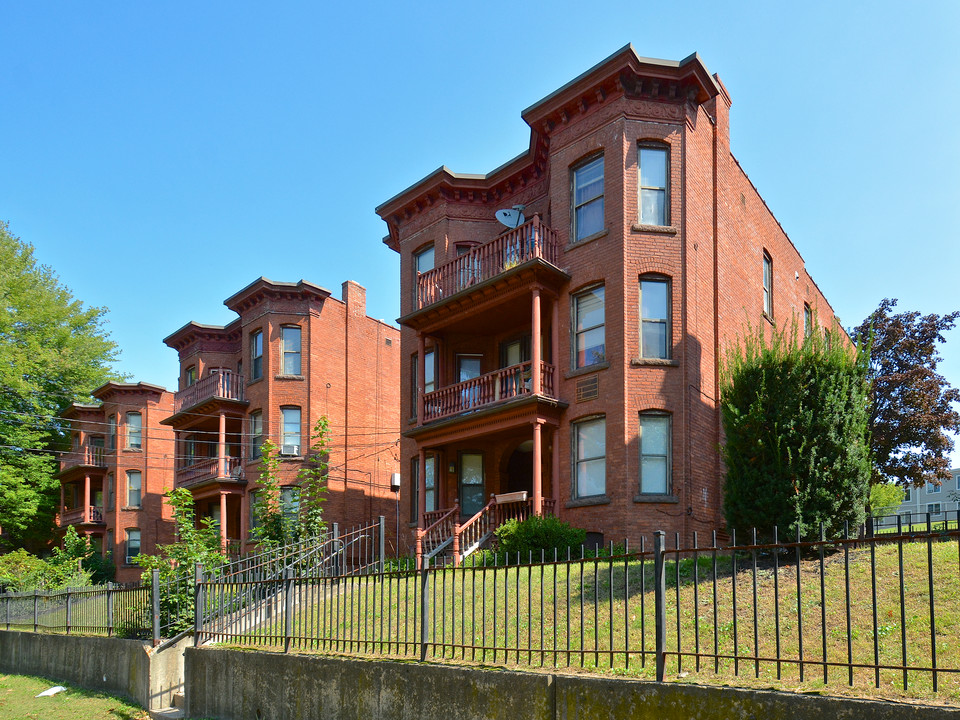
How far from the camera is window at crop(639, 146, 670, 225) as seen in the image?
21328 mm

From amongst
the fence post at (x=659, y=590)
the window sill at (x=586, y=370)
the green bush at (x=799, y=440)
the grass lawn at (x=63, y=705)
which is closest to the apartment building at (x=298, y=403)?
the window sill at (x=586, y=370)

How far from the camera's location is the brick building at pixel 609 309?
66.7 feet

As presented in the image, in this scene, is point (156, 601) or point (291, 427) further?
point (291, 427)

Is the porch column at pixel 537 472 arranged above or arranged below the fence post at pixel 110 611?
above

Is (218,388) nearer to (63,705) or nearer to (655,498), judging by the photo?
(63,705)

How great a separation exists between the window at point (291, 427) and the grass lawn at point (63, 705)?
14457 mm

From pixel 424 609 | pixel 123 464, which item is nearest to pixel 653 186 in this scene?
pixel 424 609

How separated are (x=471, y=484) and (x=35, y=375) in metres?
31.0

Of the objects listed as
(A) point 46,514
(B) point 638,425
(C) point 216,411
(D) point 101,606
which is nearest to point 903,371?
(B) point 638,425

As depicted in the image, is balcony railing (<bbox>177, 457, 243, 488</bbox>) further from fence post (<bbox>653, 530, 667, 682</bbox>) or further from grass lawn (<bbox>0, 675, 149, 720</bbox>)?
fence post (<bbox>653, 530, 667, 682</bbox>)

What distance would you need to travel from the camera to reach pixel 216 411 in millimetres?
34719

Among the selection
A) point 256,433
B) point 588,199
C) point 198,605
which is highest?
point 588,199

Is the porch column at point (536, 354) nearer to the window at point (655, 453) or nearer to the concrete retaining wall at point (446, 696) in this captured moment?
the window at point (655, 453)

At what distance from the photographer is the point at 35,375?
46938 mm
